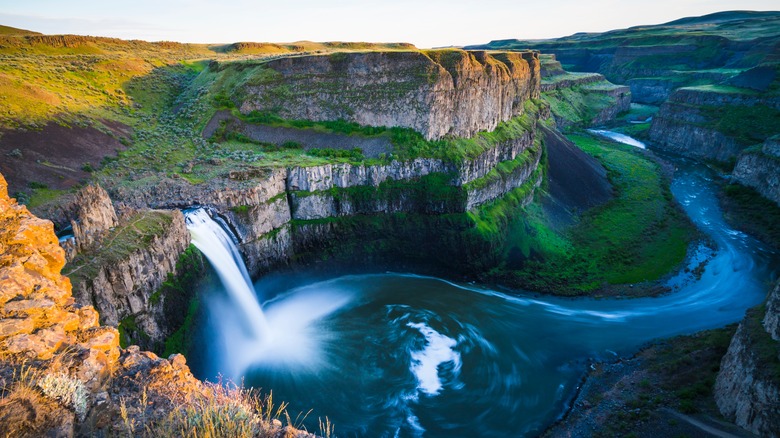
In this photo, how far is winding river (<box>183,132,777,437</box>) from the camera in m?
24.8

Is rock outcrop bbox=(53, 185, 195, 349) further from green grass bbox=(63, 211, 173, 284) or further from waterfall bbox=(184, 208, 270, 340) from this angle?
waterfall bbox=(184, 208, 270, 340)

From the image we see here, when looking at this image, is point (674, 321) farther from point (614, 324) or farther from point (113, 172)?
point (113, 172)

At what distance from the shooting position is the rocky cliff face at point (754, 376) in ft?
61.8

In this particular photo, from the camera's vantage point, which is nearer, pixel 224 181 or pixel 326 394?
pixel 326 394

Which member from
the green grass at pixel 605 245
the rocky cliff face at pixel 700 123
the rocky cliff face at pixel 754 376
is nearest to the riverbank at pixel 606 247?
the green grass at pixel 605 245

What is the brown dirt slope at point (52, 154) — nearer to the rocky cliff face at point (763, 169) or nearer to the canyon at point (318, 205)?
the canyon at point (318, 205)

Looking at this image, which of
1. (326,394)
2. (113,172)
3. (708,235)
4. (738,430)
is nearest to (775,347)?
(738,430)

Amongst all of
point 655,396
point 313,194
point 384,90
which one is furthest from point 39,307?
point 384,90

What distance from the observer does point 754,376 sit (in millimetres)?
19922

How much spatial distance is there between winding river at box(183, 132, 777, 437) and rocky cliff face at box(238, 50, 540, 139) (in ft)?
59.9

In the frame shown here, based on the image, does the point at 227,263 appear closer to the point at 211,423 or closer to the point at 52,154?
the point at 52,154

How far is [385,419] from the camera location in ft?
78.5

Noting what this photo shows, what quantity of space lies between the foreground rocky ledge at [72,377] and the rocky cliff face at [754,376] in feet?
71.9

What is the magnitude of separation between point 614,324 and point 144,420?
34.4m
